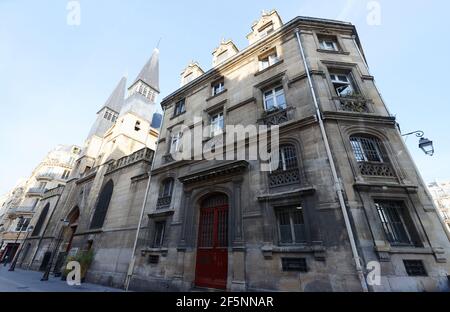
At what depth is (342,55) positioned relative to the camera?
10.5 m

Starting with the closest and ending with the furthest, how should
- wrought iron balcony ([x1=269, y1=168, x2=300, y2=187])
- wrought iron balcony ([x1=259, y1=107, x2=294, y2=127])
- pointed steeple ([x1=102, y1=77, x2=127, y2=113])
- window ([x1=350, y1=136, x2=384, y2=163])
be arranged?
window ([x1=350, y1=136, x2=384, y2=163]) < wrought iron balcony ([x1=269, y1=168, x2=300, y2=187]) < wrought iron balcony ([x1=259, y1=107, x2=294, y2=127]) < pointed steeple ([x1=102, y1=77, x2=127, y2=113])

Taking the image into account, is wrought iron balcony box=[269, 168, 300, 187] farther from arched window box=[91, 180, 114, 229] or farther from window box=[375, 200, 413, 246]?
arched window box=[91, 180, 114, 229]

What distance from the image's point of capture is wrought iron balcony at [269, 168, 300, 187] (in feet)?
25.6

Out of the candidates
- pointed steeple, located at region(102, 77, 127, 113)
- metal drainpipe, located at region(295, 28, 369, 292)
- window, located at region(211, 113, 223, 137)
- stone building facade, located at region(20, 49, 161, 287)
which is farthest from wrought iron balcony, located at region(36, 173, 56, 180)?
metal drainpipe, located at region(295, 28, 369, 292)

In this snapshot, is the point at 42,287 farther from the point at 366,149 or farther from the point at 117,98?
the point at 117,98

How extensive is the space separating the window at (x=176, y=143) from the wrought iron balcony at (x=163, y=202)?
3.12 metres

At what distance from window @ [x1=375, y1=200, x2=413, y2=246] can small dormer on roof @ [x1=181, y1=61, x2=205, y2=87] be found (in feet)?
52.6

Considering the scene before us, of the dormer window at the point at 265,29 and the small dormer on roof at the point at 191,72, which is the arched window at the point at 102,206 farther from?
the dormer window at the point at 265,29

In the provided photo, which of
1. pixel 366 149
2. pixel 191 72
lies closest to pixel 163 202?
pixel 366 149

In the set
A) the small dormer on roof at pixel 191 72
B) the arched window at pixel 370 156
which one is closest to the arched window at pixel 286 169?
the arched window at pixel 370 156

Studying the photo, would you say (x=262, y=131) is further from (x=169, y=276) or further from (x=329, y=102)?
(x=169, y=276)

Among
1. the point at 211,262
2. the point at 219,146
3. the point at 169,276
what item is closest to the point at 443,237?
the point at 211,262
